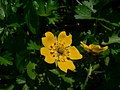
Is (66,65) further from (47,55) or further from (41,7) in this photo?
(41,7)

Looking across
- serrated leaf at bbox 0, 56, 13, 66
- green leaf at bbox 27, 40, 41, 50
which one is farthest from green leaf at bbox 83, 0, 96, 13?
serrated leaf at bbox 0, 56, 13, 66

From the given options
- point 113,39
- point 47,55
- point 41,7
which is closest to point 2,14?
point 41,7

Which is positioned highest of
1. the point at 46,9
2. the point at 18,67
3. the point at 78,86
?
the point at 46,9

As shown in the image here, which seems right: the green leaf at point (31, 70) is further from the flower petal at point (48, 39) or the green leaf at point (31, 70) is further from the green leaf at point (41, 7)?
the green leaf at point (41, 7)

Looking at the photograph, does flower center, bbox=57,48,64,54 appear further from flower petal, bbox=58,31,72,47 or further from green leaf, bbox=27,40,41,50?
green leaf, bbox=27,40,41,50

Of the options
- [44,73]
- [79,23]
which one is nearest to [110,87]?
[44,73]

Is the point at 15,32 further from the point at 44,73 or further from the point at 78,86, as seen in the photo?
the point at 78,86

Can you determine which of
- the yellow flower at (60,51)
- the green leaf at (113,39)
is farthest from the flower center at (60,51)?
the green leaf at (113,39)
